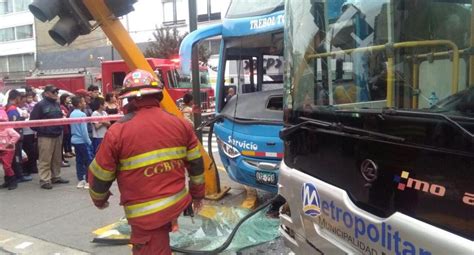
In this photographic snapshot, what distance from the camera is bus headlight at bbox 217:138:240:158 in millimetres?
5539

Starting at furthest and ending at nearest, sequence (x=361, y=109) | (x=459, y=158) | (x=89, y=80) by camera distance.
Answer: (x=89, y=80), (x=361, y=109), (x=459, y=158)

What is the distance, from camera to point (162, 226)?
313 centimetres

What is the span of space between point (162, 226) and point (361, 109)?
158 cm

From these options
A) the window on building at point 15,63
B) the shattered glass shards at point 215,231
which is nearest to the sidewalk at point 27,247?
the shattered glass shards at point 215,231

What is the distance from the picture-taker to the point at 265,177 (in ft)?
17.0

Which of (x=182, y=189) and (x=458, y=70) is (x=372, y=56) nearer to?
(x=458, y=70)

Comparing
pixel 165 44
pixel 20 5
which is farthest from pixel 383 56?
pixel 20 5

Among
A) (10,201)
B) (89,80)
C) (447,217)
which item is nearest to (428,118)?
(447,217)

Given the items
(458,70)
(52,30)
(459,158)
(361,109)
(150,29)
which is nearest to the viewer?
(459,158)

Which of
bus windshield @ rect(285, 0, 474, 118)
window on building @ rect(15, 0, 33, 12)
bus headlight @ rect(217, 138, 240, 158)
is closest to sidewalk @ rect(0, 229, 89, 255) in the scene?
bus headlight @ rect(217, 138, 240, 158)

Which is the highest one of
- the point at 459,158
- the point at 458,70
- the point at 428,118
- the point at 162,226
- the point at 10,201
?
the point at 458,70

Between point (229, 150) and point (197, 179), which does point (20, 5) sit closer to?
point (229, 150)

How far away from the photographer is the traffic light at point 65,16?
4508 millimetres

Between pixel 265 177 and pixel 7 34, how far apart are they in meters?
56.0
